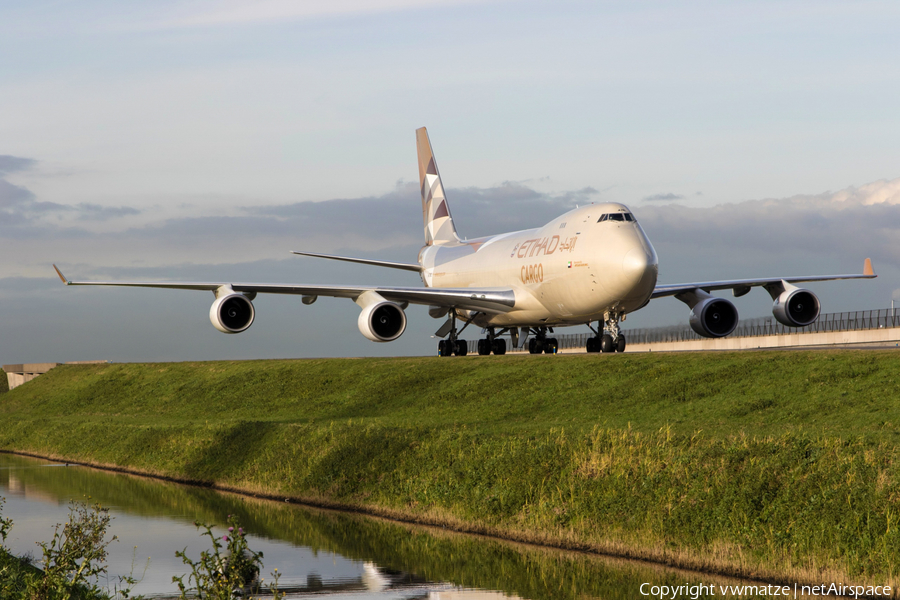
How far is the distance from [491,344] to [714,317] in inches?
431

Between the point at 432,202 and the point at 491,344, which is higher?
the point at 432,202

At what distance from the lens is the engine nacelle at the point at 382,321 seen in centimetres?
3622

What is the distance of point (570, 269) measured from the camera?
1342 inches

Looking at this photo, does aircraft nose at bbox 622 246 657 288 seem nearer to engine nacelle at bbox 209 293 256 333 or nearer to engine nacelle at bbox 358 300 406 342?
engine nacelle at bbox 358 300 406 342

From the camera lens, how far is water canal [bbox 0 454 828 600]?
14.0 m

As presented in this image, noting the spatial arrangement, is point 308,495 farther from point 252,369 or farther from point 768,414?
point 252,369

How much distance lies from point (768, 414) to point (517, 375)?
11.1m

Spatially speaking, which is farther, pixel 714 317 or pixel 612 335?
pixel 714 317

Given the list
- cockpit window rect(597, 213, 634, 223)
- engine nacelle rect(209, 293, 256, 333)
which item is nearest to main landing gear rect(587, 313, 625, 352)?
cockpit window rect(597, 213, 634, 223)

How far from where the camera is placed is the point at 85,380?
62312 millimetres

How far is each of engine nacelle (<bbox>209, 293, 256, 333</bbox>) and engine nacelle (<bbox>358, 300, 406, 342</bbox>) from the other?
171 inches

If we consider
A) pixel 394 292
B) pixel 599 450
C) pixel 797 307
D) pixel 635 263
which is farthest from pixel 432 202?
pixel 599 450

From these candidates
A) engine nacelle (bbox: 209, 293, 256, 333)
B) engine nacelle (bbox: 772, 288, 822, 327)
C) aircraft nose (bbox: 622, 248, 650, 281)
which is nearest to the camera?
aircraft nose (bbox: 622, 248, 650, 281)

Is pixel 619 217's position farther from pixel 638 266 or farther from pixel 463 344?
pixel 463 344
